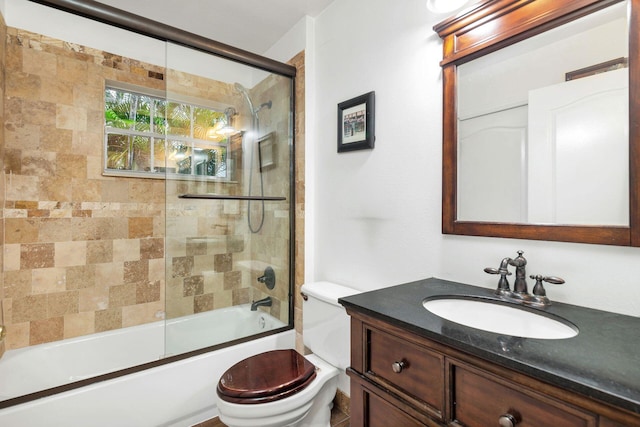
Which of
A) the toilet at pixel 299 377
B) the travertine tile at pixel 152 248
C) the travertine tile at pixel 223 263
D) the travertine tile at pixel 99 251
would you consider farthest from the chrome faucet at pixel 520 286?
the travertine tile at pixel 99 251

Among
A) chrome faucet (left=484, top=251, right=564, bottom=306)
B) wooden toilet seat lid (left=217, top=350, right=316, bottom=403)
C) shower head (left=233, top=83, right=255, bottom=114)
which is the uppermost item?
shower head (left=233, top=83, right=255, bottom=114)

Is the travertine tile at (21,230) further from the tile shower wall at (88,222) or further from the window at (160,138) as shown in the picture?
the window at (160,138)

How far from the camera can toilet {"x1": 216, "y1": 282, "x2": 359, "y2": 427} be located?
1263 millimetres

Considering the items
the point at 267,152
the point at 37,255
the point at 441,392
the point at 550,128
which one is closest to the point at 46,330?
the point at 37,255

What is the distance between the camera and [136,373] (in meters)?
1.56

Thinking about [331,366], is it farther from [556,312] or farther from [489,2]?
[489,2]

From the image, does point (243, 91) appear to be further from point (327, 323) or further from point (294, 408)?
point (294, 408)

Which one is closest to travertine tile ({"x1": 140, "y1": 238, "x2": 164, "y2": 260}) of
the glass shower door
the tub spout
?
the glass shower door

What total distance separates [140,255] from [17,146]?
3.07 feet

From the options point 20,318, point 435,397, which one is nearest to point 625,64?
point 435,397

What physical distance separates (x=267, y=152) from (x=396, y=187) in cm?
102

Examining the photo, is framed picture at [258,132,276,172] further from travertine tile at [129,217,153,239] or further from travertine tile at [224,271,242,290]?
travertine tile at [129,217,153,239]

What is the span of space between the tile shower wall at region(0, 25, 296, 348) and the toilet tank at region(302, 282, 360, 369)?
1.59ft

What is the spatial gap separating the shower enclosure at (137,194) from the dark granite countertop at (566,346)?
1298 millimetres
